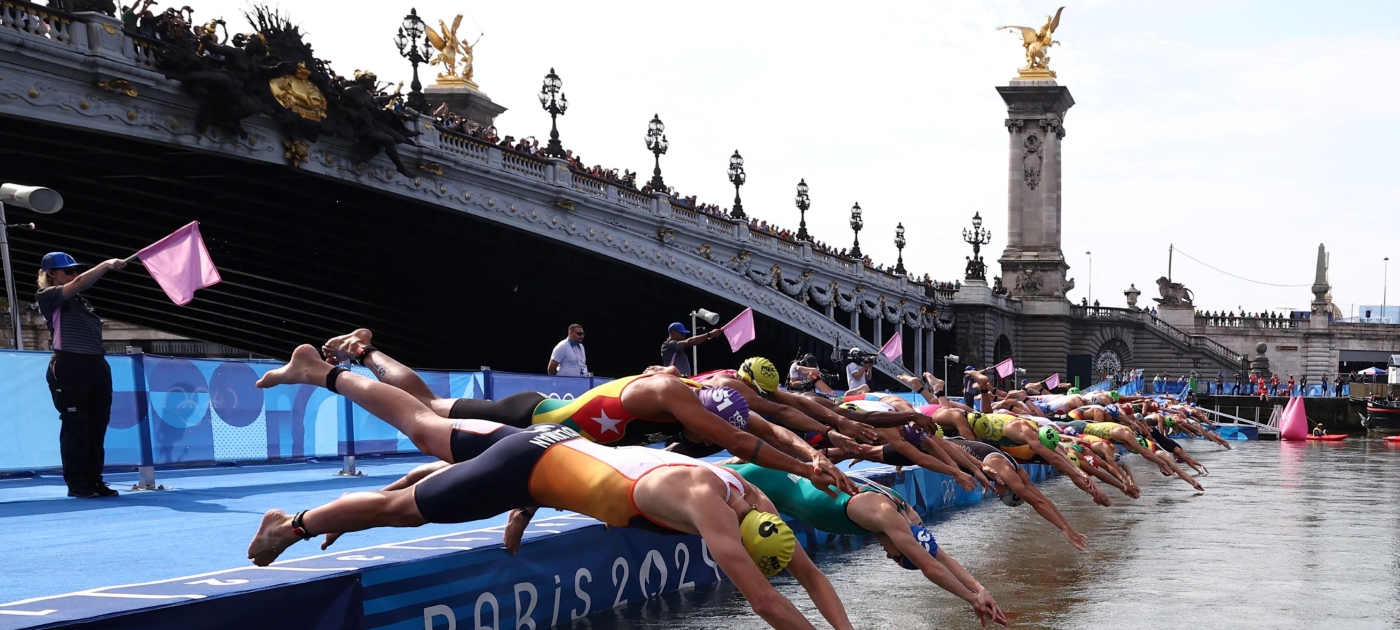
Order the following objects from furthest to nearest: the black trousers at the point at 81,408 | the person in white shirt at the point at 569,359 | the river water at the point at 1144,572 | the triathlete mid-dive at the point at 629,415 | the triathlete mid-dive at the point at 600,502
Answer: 1. the person in white shirt at the point at 569,359
2. the black trousers at the point at 81,408
3. the river water at the point at 1144,572
4. the triathlete mid-dive at the point at 629,415
5. the triathlete mid-dive at the point at 600,502

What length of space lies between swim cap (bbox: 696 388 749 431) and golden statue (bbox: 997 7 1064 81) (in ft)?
271

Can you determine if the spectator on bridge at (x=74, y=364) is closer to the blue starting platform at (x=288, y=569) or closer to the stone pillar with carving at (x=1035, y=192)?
the blue starting platform at (x=288, y=569)

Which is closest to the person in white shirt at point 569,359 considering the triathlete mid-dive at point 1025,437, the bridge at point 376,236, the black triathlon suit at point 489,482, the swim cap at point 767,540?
the triathlete mid-dive at point 1025,437

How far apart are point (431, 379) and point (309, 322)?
45320mm

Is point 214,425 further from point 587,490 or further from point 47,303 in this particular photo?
point 587,490

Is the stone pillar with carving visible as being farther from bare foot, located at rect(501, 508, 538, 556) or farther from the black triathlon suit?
the black triathlon suit

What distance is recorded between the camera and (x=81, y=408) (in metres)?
10.8

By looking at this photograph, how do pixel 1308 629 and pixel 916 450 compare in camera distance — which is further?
pixel 916 450

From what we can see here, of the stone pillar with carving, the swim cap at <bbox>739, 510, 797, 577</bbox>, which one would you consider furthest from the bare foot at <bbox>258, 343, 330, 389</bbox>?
the stone pillar with carving

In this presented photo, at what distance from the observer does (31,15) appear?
82.2 ft

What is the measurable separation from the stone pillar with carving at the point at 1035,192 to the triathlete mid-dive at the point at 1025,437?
238 feet

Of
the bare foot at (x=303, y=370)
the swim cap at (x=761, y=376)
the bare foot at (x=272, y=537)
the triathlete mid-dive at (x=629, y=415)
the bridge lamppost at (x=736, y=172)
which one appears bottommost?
the bare foot at (x=272, y=537)

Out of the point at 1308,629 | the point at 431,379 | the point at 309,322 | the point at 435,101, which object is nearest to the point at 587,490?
the point at 1308,629

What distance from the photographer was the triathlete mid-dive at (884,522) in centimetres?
823
